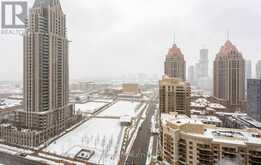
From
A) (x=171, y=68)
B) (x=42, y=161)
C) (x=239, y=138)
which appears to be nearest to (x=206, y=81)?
(x=171, y=68)

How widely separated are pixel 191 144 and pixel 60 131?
24.2 metres

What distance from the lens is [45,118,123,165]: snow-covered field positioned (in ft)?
75.0

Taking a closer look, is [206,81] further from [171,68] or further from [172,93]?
[172,93]

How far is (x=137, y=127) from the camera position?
3675cm

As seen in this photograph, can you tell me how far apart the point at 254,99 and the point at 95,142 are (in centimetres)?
3986

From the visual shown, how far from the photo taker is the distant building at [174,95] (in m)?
33.1

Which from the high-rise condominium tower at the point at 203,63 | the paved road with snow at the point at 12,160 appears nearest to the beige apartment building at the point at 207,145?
the paved road with snow at the point at 12,160

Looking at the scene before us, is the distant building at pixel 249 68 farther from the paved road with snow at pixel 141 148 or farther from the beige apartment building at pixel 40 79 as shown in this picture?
the beige apartment building at pixel 40 79

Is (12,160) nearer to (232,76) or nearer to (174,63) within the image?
(174,63)

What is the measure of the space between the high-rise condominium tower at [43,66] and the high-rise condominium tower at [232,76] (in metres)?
46.1

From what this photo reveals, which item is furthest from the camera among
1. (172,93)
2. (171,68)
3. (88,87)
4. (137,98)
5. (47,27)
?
(88,87)

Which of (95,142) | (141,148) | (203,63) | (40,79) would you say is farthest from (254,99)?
(203,63)

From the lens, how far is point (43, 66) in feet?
95.6

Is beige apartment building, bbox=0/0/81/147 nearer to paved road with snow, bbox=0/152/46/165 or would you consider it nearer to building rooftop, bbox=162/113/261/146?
paved road with snow, bbox=0/152/46/165
